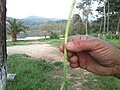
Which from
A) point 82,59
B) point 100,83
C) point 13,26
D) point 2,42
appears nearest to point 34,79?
point 100,83

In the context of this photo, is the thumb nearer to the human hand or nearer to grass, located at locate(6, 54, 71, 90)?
the human hand

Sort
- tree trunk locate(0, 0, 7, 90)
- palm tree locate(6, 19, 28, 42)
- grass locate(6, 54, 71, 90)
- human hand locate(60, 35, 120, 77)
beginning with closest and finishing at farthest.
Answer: human hand locate(60, 35, 120, 77)
tree trunk locate(0, 0, 7, 90)
grass locate(6, 54, 71, 90)
palm tree locate(6, 19, 28, 42)

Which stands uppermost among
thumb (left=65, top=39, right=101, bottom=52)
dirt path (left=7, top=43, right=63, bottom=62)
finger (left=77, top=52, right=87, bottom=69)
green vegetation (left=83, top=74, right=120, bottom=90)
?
thumb (left=65, top=39, right=101, bottom=52)

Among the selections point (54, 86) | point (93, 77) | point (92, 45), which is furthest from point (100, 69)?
point (93, 77)

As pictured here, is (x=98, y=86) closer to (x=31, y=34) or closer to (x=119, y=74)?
(x=119, y=74)

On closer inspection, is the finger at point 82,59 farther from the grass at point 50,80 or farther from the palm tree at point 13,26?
the palm tree at point 13,26

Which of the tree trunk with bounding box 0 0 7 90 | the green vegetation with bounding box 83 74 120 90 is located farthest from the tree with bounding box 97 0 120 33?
the tree trunk with bounding box 0 0 7 90

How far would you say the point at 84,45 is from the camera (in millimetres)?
1479

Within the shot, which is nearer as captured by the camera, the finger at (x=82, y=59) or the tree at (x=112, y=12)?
the finger at (x=82, y=59)

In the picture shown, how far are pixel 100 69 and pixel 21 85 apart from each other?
4.66 metres

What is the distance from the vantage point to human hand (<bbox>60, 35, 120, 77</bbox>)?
1483 mm

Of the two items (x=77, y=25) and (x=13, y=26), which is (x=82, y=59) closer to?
(x=13, y=26)

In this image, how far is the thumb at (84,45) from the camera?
4.51ft

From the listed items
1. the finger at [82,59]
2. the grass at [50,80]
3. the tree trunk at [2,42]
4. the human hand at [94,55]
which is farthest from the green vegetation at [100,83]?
the finger at [82,59]
